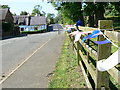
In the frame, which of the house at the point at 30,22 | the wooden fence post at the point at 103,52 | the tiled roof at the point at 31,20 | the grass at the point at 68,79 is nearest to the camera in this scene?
the wooden fence post at the point at 103,52

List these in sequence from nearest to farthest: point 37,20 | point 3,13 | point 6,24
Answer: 1. point 6,24
2. point 3,13
3. point 37,20

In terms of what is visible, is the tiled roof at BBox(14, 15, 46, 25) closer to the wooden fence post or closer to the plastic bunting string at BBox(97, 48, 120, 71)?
the wooden fence post

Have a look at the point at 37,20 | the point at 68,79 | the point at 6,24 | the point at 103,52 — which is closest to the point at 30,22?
the point at 37,20

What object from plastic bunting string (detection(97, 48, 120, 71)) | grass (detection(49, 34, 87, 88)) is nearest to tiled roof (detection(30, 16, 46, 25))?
grass (detection(49, 34, 87, 88))

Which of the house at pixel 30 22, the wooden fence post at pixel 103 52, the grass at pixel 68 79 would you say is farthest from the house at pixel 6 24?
the wooden fence post at pixel 103 52

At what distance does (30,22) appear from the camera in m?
80.2

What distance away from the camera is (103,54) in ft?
11.1

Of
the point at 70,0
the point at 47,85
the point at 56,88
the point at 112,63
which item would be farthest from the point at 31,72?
the point at 70,0

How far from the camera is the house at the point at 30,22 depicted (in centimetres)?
7675

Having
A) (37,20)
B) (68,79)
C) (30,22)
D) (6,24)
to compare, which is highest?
(37,20)

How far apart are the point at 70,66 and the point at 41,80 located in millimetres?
1560

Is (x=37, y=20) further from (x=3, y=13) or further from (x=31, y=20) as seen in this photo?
(x=3, y=13)

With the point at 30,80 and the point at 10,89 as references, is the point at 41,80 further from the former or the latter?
the point at 10,89

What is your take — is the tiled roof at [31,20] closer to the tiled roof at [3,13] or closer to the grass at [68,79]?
the tiled roof at [3,13]
